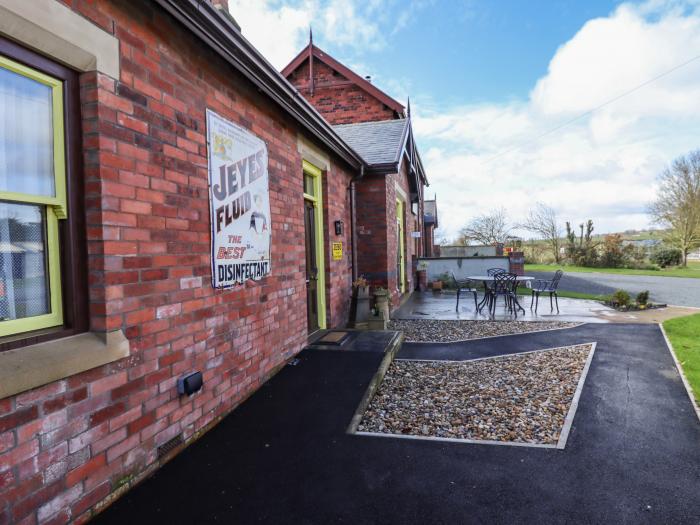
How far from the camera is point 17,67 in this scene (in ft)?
6.29

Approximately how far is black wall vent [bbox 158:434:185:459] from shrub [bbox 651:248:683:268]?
35.2 m

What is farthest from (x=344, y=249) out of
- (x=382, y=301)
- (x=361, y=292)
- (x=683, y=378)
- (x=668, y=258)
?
(x=668, y=258)

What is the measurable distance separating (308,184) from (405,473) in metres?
4.48

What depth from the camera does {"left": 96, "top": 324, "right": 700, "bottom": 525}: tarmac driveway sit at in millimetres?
2299

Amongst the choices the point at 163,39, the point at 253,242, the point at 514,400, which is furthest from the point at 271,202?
the point at 514,400

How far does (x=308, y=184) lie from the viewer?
618cm

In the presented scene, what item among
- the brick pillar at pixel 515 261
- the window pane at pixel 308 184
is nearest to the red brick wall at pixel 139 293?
the window pane at pixel 308 184

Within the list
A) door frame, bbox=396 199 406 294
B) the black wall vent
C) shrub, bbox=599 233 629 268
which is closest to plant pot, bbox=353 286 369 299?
door frame, bbox=396 199 406 294

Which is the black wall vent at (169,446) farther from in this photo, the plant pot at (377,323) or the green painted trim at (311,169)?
the plant pot at (377,323)

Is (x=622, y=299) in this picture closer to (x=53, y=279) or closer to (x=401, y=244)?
(x=401, y=244)

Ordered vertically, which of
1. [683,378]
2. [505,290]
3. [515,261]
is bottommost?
[683,378]

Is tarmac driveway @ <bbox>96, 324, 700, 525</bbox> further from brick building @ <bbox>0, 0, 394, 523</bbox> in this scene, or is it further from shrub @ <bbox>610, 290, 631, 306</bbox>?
shrub @ <bbox>610, 290, 631, 306</bbox>

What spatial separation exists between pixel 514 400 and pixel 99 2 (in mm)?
4676

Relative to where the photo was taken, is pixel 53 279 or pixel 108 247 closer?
pixel 53 279
